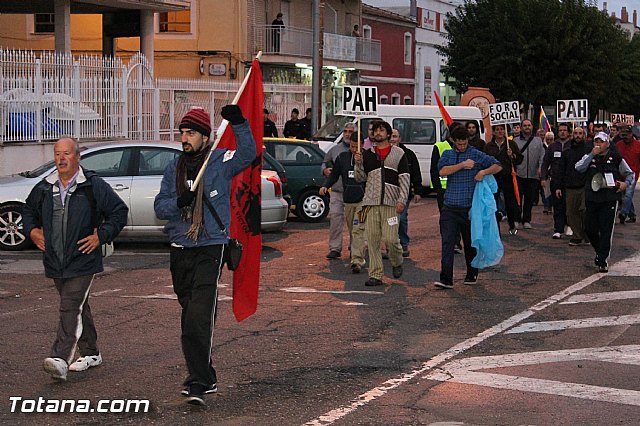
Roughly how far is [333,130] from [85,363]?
19.3 meters

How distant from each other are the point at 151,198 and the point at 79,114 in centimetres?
891

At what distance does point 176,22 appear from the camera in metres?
40.9

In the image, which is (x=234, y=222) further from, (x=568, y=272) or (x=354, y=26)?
(x=354, y=26)

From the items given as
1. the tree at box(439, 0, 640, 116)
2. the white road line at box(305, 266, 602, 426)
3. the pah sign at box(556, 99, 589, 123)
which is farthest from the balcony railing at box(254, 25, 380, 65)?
the white road line at box(305, 266, 602, 426)

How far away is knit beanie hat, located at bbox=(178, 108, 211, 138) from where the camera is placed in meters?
7.34

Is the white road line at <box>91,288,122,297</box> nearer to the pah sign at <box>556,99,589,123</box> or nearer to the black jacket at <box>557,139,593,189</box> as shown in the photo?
the black jacket at <box>557,139,593,189</box>

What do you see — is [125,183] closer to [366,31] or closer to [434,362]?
[434,362]

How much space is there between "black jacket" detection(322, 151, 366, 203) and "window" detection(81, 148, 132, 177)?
3.24 metres

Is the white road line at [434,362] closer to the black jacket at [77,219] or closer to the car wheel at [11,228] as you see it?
the black jacket at [77,219]

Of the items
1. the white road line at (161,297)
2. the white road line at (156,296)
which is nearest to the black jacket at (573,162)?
the white road line at (161,297)

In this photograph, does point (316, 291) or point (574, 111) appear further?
point (574, 111)

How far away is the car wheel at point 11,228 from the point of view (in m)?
15.4

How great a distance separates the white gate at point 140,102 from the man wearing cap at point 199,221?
18380 millimetres

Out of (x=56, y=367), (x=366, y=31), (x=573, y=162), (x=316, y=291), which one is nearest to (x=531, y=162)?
(x=573, y=162)
